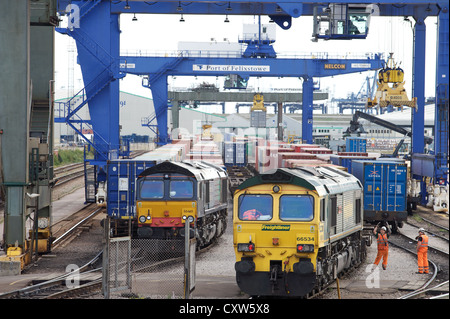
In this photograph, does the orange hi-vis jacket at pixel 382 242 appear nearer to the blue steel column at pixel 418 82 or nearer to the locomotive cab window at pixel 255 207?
the locomotive cab window at pixel 255 207

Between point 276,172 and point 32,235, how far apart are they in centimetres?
967

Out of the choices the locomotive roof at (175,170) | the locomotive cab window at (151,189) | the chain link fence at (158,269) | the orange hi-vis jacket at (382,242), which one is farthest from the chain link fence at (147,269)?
the orange hi-vis jacket at (382,242)

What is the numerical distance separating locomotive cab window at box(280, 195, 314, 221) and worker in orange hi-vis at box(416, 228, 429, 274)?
16.0 feet

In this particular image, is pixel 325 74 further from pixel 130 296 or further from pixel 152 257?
pixel 130 296

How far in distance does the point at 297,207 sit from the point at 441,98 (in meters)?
23.0

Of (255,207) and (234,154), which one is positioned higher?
(234,154)

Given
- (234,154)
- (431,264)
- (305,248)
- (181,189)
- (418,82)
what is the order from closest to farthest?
(305,248)
(431,264)
(181,189)
(418,82)
(234,154)

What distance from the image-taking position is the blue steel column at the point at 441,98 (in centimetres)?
3397

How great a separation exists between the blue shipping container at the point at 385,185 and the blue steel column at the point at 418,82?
10.3 metres

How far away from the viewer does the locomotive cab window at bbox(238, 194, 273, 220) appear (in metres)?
15.4

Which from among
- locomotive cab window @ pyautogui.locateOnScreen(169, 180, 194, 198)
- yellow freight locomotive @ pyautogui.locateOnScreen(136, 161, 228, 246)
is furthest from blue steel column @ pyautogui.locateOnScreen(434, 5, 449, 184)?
locomotive cab window @ pyautogui.locateOnScreen(169, 180, 194, 198)

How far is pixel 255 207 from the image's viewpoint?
50.9 feet
